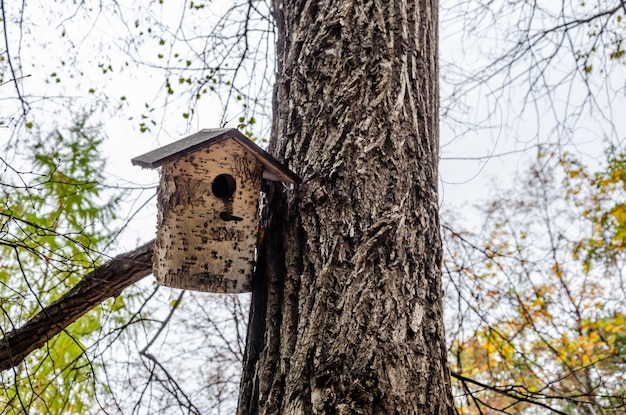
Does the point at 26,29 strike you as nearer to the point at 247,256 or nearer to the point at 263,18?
the point at 263,18

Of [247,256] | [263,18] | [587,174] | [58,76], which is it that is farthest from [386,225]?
[587,174]

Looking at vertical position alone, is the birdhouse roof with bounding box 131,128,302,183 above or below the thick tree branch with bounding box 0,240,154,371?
above

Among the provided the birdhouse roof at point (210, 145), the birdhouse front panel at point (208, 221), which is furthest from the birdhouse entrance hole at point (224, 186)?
the birdhouse roof at point (210, 145)

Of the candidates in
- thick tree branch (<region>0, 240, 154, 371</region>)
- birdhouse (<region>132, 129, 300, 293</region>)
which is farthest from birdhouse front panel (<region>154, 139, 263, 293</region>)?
thick tree branch (<region>0, 240, 154, 371</region>)

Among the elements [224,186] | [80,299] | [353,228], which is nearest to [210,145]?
[224,186]

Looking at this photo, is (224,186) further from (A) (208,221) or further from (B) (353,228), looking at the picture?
(B) (353,228)

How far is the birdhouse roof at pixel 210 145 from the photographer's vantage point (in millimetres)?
1561

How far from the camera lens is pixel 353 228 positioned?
1463mm

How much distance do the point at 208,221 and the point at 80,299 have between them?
701 millimetres

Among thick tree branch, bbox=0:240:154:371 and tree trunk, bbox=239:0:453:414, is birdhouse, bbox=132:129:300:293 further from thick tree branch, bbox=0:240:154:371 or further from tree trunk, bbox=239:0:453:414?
thick tree branch, bbox=0:240:154:371

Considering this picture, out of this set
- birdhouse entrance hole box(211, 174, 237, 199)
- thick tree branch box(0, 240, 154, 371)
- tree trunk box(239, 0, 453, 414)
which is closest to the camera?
tree trunk box(239, 0, 453, 414)

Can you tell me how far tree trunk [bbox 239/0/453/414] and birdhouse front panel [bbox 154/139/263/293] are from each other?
0.08 metres

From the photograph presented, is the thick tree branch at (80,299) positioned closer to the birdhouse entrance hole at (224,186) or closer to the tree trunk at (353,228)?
the birdhouse entrance hole at (224,186)

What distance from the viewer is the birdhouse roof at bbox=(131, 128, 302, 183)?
1561 millimetres
